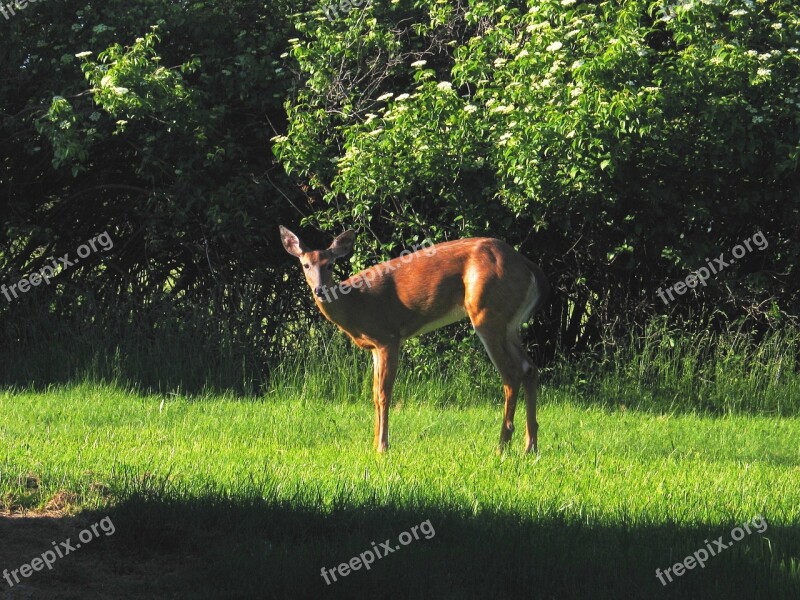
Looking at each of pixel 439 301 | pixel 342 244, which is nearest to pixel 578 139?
pixel 439 301

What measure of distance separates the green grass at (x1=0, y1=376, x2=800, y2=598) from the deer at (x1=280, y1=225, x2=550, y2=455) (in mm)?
508

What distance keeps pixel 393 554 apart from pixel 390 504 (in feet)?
2.61

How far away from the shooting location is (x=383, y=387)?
29.2 feet

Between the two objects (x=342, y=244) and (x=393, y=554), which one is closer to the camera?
(x=393, y=554)

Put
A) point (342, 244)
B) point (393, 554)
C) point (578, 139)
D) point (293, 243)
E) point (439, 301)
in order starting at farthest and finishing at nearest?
point (578, 139)
point (293, 243)
point (342, 244)
point (439, 301)
point (393, 554)

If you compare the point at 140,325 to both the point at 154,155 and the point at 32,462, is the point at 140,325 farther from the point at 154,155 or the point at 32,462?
the point at 32,462

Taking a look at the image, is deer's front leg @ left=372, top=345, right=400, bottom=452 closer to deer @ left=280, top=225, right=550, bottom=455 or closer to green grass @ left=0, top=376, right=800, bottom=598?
deer @ left=280, top=225, right=550, bottom=455

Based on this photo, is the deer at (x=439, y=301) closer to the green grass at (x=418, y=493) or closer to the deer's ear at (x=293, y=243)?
the deer's ear at (x=293, y=243)

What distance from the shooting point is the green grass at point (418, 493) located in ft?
17.4

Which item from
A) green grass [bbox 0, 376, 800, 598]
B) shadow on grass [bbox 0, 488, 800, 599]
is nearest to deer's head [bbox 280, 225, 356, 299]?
green grass [bbox 0, 376, 800, 598]

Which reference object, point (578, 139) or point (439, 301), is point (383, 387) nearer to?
point (439, 301)

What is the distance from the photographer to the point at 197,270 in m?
13.8

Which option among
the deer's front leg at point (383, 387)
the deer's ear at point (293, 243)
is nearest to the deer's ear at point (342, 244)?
the deer's ear at point (293, 243)

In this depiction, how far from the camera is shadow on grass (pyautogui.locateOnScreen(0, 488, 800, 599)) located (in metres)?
5.18
